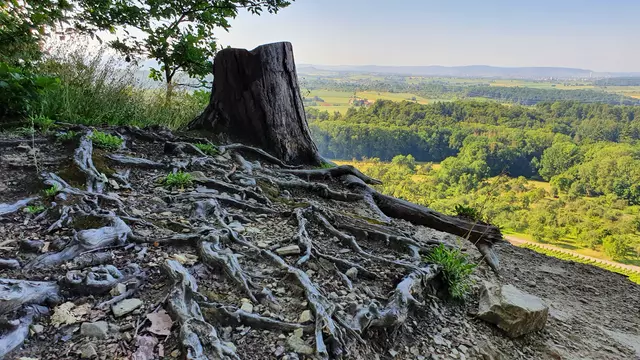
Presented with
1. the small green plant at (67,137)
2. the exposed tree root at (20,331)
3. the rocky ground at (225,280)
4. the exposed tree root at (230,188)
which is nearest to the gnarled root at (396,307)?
the rocky ground at (225,280)

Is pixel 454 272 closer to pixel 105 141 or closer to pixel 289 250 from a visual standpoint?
pixel 289 250

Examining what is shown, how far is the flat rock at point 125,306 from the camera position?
75.1 inches

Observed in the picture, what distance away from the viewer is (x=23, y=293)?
1.84 meters

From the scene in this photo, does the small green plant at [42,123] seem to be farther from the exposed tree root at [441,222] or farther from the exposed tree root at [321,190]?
the exposed tree root at [441,222]

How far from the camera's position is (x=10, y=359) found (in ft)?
5.12

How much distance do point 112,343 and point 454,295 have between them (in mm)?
2369

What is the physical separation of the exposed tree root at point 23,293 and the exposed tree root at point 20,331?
0.04m

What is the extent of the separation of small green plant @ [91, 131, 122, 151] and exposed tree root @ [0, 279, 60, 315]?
2.99m

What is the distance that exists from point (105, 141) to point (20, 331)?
11.2 ft

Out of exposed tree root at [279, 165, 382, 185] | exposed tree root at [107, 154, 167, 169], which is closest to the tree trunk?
exposed tree root at [279, 165, 382, 185]

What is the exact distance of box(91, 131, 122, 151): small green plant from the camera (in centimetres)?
457

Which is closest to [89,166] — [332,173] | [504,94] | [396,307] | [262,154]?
[262,154]

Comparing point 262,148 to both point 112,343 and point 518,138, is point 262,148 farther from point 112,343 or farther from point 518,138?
point 518,138

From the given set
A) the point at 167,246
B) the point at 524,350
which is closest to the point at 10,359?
the point at 167,246
